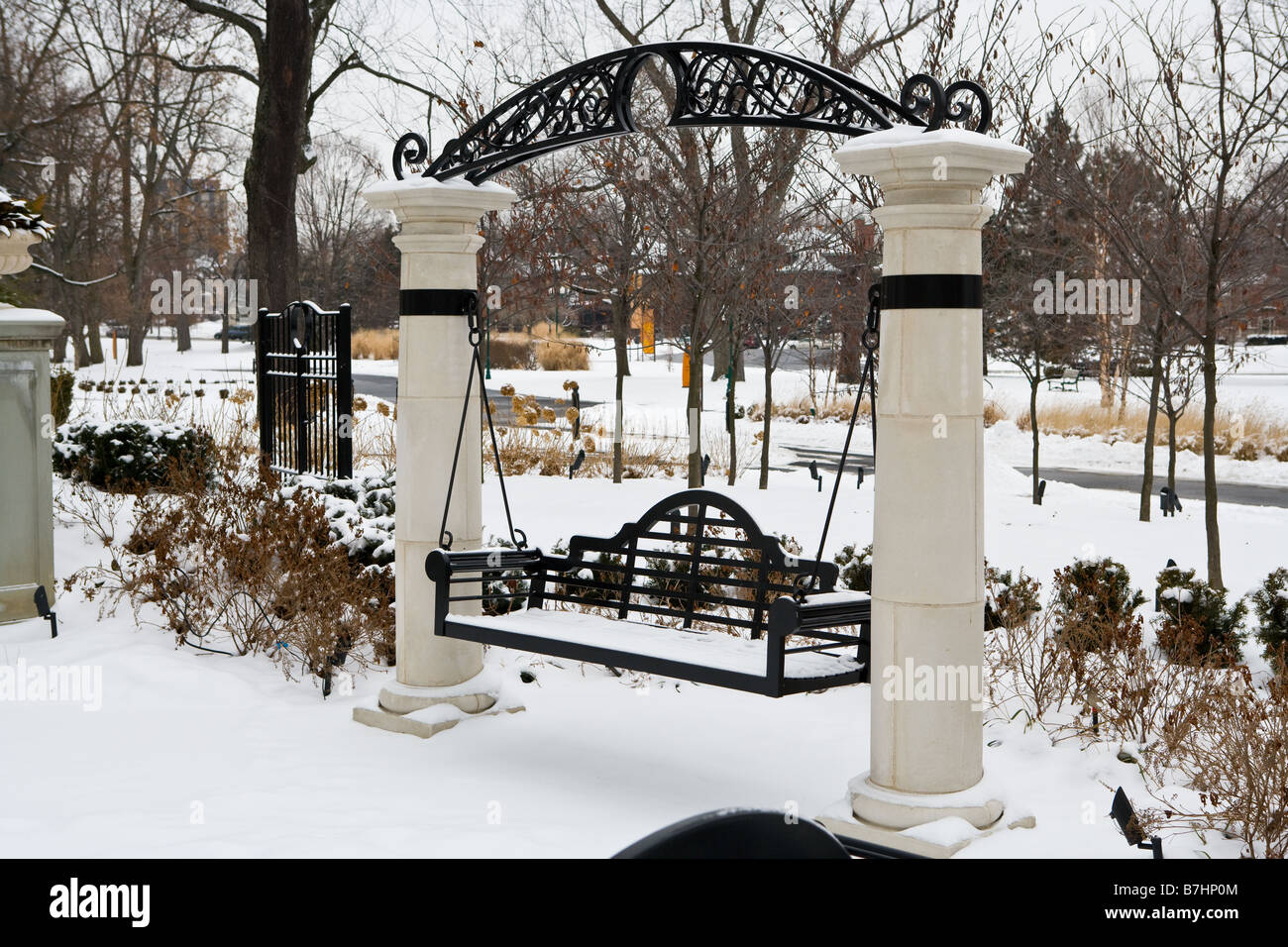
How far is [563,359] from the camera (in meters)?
37.8

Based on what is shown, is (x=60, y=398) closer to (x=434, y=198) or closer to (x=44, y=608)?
(x=44, y=608)

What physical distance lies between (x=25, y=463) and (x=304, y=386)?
284 centimetres

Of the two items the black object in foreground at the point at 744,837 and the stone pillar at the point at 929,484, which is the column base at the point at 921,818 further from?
the black object in foreground at the point at 744,837

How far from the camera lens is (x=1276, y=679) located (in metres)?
5.19

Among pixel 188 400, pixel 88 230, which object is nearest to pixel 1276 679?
pixel 188 400

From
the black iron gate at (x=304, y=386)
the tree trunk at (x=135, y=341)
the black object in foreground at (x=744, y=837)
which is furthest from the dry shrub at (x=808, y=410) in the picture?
the black object in foreground at (x=744, y=837)

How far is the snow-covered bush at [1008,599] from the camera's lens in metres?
6.61

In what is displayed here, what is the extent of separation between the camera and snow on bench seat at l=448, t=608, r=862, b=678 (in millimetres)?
4582

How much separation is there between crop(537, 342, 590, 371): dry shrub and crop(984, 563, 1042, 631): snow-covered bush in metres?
30.1

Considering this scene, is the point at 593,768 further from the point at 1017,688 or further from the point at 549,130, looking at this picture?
the point at 549,130
